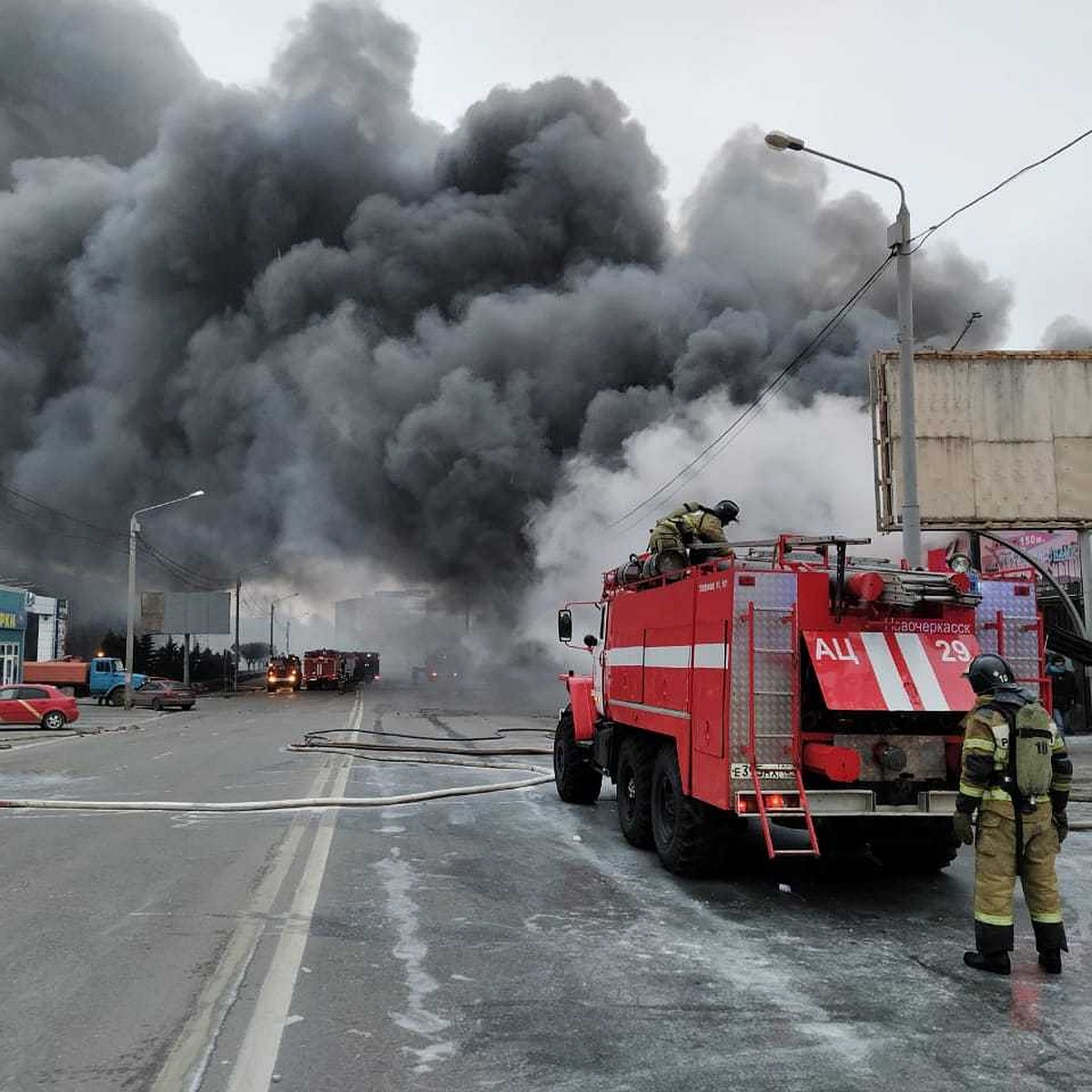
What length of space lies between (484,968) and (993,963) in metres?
2.33

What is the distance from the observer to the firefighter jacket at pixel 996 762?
4.76 metres

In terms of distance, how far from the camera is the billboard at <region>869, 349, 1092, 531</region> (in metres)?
19.3

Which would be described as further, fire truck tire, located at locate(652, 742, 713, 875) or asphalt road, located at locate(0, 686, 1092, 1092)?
fire truck tire, located at locate(652, 742, 713, 875)

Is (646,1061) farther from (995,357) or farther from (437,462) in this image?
(437,462)

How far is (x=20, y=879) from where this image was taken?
6309 millimetres

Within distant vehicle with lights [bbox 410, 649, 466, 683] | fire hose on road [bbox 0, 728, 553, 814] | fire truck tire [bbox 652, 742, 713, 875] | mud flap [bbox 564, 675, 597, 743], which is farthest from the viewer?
distant vehicle with lights [bbox 410, 649, 466, 683]

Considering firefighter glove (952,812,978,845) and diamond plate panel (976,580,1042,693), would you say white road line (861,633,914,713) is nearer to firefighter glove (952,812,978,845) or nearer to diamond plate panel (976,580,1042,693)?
diamond plate panel (976,580,1042,693)

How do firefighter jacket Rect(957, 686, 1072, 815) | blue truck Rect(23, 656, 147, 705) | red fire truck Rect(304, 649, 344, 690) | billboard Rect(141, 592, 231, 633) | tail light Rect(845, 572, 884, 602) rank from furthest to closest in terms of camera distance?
billboard Rect(141, 592, 231, 633), red fire truck Rect(304, 649, 344, 690), blue truck Rect(23, 656, 147, 705), tail light Rect(845, 572, 884, 602), firefighter jacket Rect(957, 686, 1072, 815)

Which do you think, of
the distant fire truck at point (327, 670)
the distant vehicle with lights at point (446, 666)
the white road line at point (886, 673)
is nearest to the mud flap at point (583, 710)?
the white road line at point (886, 673)

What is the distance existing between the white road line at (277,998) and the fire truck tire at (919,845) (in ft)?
12.1

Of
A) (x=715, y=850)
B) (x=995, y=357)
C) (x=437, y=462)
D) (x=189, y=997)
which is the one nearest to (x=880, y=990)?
(x=715, y=850)

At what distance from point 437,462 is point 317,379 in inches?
348

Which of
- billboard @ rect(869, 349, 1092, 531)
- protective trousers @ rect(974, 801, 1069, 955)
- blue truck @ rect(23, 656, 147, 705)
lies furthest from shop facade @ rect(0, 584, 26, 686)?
protective trousers @ rect(974, 801, 1069, 955)

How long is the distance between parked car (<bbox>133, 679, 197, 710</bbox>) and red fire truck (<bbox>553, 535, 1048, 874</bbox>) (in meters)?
31.3
